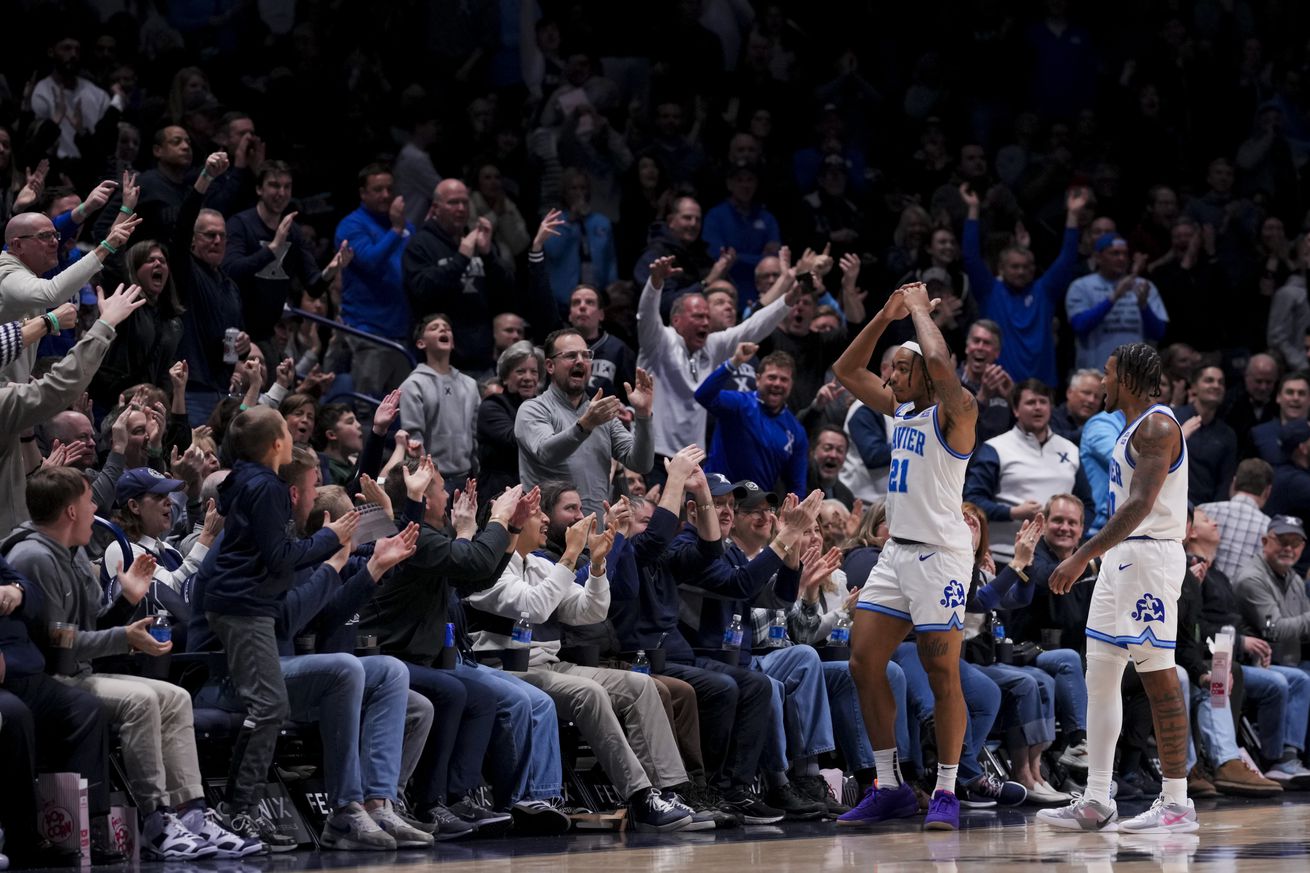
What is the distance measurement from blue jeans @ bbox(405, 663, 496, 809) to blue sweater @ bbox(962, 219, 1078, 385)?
7774 millimetres

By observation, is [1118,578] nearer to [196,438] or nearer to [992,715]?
[992,715]

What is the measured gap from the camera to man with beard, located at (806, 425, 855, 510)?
1275 cm

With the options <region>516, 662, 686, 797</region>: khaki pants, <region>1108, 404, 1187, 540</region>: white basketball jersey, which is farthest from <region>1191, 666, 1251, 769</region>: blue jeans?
<region>516, 662, 686, 797</region>: khaki pants

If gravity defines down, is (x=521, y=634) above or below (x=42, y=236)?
below

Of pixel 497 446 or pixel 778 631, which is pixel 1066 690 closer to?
pixel 778 631

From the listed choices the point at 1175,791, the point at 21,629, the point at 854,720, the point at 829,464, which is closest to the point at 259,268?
the point at 829,464

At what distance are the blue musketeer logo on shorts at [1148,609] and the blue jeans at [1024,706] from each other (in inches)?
101

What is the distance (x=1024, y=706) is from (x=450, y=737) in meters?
3.77

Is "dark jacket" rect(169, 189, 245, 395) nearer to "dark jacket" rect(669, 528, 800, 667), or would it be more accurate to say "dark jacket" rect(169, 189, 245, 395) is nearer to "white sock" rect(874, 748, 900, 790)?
"dark jacket" rect(669, 528, 800, 667)

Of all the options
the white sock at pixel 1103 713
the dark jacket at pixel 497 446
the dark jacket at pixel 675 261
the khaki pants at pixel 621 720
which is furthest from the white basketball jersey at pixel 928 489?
the dark jacket at pixel 675 261

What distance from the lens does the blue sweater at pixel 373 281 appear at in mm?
13219

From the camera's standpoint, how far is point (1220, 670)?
11.7m

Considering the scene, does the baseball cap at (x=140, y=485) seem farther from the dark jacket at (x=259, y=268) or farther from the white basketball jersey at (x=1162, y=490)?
the white basketball jersey at (x=1162, y=490)

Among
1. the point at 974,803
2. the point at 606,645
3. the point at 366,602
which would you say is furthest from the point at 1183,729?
the point at 366,602
